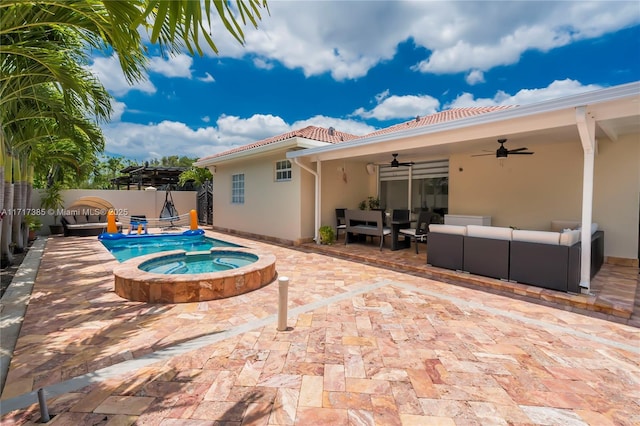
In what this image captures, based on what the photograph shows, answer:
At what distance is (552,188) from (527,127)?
3.73 m

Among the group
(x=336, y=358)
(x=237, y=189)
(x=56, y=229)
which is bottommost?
(x=336, y=358)

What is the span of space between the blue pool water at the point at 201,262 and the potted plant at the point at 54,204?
9161mm

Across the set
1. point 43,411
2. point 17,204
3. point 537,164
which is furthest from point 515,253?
point 17,204

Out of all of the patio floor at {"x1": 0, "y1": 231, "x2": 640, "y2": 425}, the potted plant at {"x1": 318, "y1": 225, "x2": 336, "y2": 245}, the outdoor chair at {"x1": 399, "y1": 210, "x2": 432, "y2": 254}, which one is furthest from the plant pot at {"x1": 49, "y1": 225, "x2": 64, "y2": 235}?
the outdoor chair at {"x1": 399, "y1": 210, "x2": 432, "y2": 254}

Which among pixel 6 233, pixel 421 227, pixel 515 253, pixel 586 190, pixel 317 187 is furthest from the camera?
pixel 317 187

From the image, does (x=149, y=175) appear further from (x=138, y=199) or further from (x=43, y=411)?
(x=43, y=411)

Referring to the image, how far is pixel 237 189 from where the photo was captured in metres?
13.7

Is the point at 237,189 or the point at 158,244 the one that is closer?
the point at 158,244

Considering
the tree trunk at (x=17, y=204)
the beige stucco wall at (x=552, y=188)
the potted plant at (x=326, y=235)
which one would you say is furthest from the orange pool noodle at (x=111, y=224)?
the beige stucco wall at (x=552, y=188)

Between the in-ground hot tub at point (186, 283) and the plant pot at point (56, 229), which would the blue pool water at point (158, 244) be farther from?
the in-ground hot tub at point (186, 283)

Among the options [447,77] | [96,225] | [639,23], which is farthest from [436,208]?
[96,225]

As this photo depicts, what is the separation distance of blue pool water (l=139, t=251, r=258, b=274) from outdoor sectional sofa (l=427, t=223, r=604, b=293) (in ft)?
15.1

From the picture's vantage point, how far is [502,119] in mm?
5309

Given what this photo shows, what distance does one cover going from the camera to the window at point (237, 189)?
524 inches
